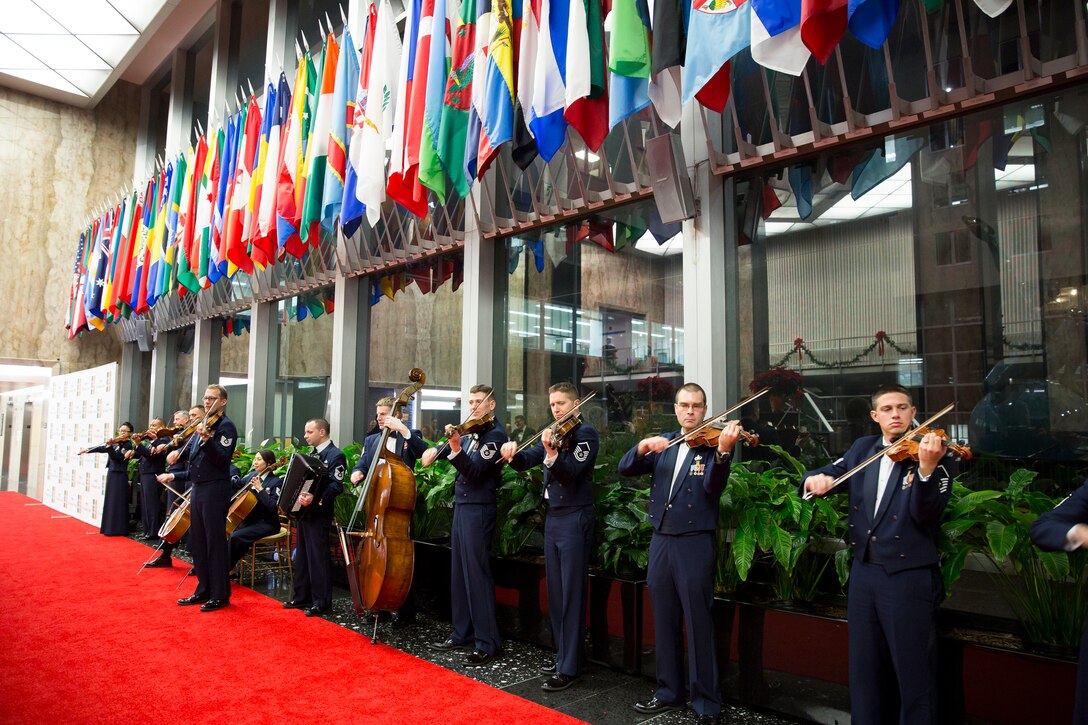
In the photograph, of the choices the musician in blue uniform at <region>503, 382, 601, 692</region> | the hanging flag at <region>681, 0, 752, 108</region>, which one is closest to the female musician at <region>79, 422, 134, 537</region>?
the musician in blue uniform at <region>503, 382, 601, 692</region>

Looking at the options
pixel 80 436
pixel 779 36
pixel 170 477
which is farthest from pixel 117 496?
pixel 779 36

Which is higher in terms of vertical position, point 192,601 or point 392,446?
point 392,446

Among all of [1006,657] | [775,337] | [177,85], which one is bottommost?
[1006,657]

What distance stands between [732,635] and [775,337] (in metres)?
2.46

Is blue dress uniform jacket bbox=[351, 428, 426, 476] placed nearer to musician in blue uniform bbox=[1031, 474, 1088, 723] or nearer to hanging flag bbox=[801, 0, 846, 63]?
hanging flag bbox=[801, 0, 846, 63]

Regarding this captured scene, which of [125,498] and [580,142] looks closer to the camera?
[580,142]

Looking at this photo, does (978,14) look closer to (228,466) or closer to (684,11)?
(684,11)

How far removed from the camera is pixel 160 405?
17016 mm

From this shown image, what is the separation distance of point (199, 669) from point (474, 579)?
200 centimetres

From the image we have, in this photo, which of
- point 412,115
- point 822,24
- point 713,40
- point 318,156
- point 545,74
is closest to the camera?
point 822,24

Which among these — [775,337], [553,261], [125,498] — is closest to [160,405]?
[125,498]

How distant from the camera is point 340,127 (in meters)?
8.91

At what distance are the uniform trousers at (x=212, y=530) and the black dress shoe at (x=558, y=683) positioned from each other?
12.5 ft

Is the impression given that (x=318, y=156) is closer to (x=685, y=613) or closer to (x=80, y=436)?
(x=685, y=613)
